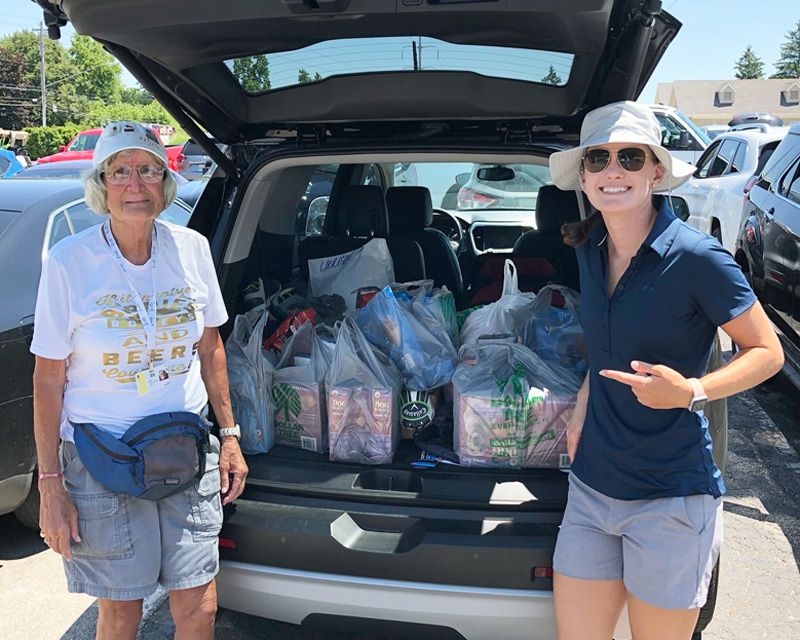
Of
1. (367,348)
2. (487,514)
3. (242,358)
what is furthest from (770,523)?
(242,358)

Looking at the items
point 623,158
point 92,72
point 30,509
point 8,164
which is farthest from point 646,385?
point 92,72

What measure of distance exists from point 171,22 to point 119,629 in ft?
5.22

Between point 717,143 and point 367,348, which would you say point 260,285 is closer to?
point 367,348

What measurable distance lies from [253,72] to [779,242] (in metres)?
3.56

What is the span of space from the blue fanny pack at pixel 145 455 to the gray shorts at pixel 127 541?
52mm

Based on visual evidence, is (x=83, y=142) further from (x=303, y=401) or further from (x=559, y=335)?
(x=559, y=335)

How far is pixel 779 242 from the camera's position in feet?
14.5

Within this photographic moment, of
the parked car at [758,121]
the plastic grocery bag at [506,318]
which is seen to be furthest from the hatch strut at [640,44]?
the parked car at [758,121]

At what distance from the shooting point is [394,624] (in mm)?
1949

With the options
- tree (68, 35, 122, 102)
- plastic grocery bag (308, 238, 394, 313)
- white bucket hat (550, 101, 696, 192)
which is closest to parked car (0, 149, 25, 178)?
plastic grocery bag (308, 238, 394, 313)

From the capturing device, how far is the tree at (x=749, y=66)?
89625 mm

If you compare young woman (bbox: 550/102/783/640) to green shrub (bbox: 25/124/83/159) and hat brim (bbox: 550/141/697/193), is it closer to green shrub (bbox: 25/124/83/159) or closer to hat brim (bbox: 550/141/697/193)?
hat brim (bbox: 550/141/697/193)

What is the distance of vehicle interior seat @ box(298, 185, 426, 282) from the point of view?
3.47m

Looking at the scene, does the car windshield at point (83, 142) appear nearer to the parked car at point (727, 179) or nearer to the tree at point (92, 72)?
the parked car at point (727, 179)
